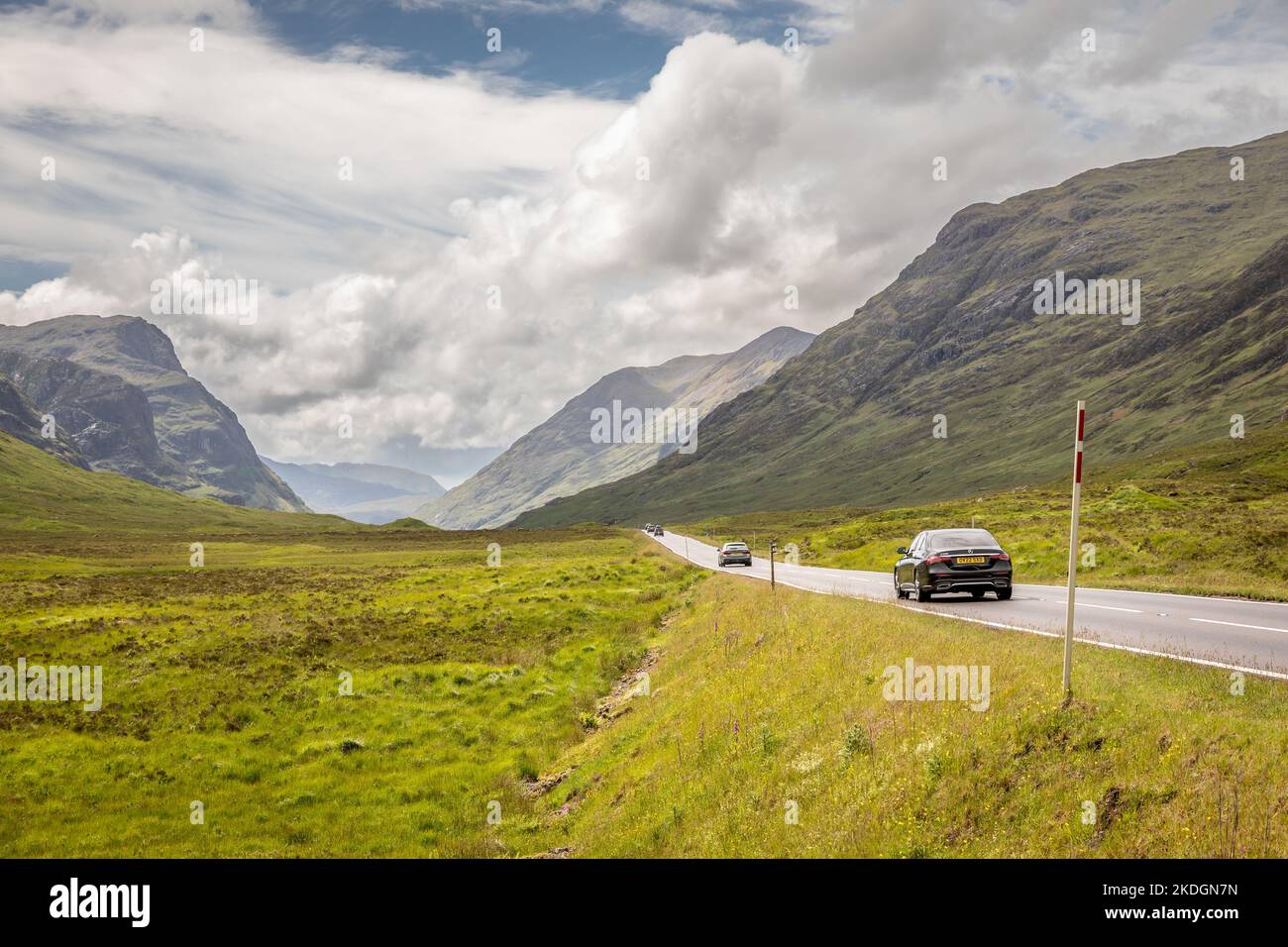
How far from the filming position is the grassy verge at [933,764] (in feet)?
26.8

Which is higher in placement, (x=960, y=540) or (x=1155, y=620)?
(x=960, y=540)

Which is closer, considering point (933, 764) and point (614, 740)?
point (933, 764)

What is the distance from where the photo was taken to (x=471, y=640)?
3709cm

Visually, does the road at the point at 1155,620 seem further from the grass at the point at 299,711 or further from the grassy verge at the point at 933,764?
the grass at the point at 299,711

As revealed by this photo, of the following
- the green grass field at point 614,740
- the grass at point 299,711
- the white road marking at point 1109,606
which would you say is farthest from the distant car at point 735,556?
the white road marking at point 1109,606

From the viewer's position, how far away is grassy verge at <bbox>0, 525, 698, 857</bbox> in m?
17.6

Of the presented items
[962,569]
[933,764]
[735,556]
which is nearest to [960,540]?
[962,569]

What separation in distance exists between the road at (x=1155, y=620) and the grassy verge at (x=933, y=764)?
130 centimetres

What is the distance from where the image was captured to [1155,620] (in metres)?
19.6

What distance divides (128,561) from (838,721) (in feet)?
317

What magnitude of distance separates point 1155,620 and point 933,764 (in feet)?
41.6

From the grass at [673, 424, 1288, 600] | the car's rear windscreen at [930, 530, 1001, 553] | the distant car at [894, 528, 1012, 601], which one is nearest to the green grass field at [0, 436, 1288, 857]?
the distant car at [894, 528, 1012, 601]

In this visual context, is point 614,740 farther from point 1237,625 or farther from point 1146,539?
point 1146,539
